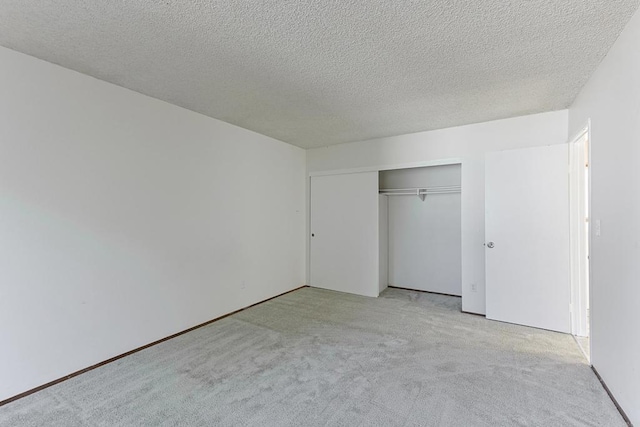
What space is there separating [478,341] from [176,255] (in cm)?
319

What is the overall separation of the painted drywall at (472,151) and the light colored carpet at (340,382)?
0.71 meters

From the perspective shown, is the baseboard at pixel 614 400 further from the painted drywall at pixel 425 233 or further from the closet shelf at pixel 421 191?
the closet shelf at pixel 421 191

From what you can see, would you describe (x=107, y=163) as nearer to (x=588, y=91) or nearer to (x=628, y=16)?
(x=628, y=16)

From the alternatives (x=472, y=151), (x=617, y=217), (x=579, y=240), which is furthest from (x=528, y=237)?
(x=617, y=217)

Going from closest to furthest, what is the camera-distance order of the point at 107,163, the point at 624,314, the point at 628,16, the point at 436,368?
the point at 628,16, the point at 624,314, the point at 436,368, the point at 107,163

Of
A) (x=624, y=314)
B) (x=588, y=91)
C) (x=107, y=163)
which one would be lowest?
(x=624, y=314)

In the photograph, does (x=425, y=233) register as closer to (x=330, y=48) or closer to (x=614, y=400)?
(x=614, y=400)

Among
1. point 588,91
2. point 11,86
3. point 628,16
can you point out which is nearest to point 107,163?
point 11,86

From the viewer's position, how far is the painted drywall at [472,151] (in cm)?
337

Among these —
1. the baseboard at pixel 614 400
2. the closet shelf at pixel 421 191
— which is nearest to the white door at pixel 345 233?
the closet shelf at pixel 421 191

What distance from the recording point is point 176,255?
308 cm

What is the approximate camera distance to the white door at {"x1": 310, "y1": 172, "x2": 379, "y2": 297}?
4.54m

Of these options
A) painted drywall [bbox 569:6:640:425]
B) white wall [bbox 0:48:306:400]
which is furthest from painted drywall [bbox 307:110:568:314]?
white wall [bbox 0:48:306:400]

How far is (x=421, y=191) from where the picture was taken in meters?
4.68
